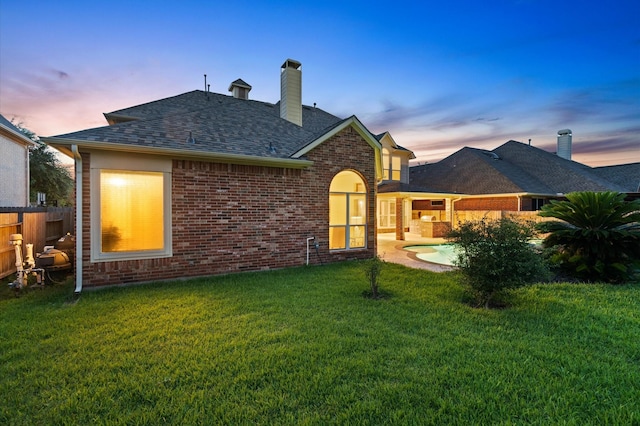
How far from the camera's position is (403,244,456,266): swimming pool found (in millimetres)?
10997

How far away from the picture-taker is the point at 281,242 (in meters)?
8.74

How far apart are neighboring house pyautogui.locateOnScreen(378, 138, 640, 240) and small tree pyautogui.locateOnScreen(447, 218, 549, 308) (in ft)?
36.7

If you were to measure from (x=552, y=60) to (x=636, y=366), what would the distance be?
14260 millimetres

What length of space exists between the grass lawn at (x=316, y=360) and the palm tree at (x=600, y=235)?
1.54m

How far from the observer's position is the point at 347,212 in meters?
10.2

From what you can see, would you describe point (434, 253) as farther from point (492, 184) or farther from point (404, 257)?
point (492, 184)

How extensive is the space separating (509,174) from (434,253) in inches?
526

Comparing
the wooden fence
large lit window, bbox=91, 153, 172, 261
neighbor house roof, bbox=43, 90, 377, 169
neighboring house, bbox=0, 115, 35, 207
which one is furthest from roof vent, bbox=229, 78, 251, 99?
large lit window, bbox=91, 153, 172, 261

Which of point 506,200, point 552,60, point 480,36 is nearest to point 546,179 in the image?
point 506,200

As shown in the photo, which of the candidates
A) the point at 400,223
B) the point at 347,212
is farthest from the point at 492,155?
the point at 347,212

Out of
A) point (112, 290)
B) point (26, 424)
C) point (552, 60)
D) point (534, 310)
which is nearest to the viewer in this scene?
point (26, 424)

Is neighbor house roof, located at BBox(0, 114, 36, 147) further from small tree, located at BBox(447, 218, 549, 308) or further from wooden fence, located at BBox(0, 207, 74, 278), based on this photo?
small tree, located at BBox(447, 218, 549, 308)

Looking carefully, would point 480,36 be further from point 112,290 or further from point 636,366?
point 112,290

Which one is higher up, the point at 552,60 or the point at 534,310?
the point at 552,60
